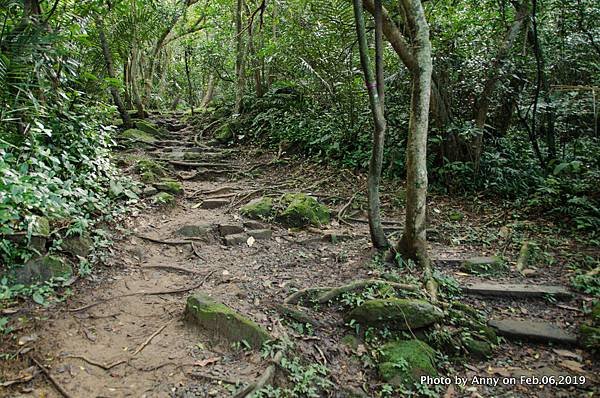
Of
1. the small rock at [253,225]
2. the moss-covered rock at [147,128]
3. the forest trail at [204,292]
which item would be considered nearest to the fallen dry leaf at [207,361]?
the forest trail at [204,292]

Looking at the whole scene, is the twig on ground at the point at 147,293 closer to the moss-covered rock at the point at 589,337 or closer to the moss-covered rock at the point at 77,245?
the moss-covered rock at the point at 77,245

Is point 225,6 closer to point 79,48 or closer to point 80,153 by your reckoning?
point 79,48

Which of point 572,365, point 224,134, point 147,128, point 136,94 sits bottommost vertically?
point 572,365

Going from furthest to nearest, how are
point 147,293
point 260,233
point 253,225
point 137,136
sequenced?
point 137,136 → point 253,225 → point 260,233 → point 147,293

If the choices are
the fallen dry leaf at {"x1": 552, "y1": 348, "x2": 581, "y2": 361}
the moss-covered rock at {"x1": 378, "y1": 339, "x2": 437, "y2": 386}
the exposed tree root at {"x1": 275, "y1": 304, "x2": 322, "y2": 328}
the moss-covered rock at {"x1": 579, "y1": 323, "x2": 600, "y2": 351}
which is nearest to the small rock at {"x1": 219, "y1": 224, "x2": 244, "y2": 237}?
the exposed tree root at {"x1": 275, "y1": 304, "x2": 322, "y2": 328}

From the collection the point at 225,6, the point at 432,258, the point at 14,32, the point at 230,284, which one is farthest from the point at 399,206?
the point at 225,6

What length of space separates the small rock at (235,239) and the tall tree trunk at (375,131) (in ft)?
5.49

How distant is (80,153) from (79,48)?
2760mm

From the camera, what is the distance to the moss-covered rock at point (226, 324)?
2941 millimetres

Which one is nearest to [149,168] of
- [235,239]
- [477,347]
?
[235,239]

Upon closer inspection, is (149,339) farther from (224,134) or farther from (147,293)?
(224,134)

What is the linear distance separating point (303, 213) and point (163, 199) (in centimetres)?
208

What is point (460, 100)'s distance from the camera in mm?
6348

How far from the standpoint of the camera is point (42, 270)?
10.5ft
